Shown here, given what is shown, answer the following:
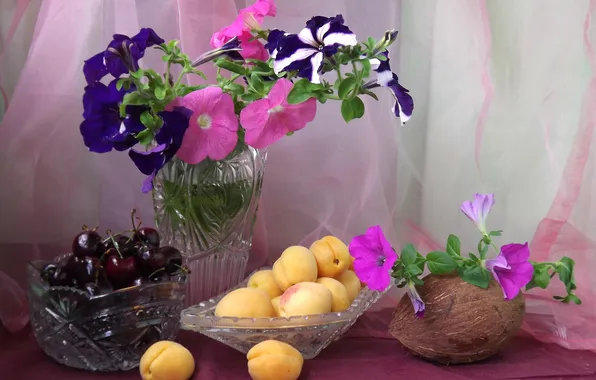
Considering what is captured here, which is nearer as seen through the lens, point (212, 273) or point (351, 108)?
point (351, 108)

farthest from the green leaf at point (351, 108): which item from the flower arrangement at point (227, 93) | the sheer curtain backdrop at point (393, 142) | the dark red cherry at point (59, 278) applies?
the dark red cherry at point (59, 278)

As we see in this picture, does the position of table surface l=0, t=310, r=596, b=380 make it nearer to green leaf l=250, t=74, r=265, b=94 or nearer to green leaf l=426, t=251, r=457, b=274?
green leaf l=426, t=251, r=457, b=274

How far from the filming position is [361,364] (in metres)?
0.79

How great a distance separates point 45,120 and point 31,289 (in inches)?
9.9

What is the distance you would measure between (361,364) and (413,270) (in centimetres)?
13

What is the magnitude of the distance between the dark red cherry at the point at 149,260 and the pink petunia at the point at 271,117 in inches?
6.4

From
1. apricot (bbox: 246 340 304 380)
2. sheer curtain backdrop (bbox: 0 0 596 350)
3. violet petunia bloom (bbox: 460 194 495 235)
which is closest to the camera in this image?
apricot (bbox: 246 340 304 380)

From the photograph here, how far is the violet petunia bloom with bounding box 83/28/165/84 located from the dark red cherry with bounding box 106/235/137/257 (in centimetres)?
19

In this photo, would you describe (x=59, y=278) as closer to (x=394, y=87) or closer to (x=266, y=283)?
(x=266, y=283)

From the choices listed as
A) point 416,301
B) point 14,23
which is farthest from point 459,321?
point 14,23

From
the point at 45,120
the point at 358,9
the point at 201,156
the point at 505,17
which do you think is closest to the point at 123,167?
the point at 45,120

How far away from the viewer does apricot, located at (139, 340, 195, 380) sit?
71 centimetres

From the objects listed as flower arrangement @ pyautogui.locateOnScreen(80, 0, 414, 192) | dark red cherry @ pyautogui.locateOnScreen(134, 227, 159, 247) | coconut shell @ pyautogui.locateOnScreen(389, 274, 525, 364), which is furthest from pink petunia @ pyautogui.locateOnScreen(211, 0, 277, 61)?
coconut shell @ pyautogui.locateOnScreen(389, 274, 525, 364)

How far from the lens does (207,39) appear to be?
36.9 inches
